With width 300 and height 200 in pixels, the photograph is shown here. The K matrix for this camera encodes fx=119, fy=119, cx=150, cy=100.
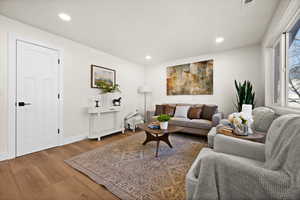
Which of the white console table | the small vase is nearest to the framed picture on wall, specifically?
the white console table

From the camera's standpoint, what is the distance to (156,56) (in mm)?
3961

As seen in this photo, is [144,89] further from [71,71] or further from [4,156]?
[4,156]

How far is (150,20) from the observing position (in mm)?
2074

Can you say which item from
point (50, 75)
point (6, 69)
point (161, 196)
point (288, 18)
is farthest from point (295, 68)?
point (6, 69)

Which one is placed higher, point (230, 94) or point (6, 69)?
point (6, 69)

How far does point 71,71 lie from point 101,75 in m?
0.75

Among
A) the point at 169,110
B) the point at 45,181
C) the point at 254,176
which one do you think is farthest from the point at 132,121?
the point at 254,176

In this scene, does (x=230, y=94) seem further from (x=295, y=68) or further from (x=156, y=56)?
(x=156, y=56)

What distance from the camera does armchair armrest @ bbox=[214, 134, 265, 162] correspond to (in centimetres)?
115

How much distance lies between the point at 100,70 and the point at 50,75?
116 centimetres

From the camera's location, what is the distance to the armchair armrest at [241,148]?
115 centimetres

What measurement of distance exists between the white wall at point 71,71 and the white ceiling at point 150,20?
0.17m

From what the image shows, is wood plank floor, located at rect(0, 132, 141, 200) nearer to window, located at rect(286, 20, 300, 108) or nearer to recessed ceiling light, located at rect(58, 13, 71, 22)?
recessed ceiling light, located at rect(58, 13, 71, 22)

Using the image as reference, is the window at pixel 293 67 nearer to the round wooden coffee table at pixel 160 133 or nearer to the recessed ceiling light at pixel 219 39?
the recessed ceiling light at pixel 219 39
